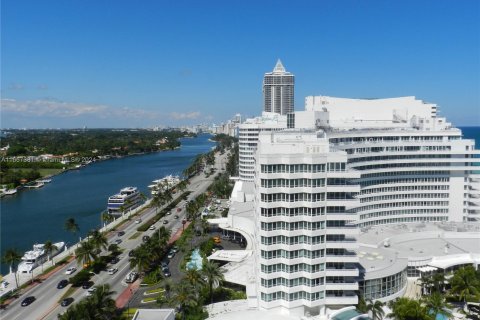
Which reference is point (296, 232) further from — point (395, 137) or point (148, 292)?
point (395, 137)

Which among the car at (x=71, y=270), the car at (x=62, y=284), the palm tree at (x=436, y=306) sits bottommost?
the car at (x=62, y=284)

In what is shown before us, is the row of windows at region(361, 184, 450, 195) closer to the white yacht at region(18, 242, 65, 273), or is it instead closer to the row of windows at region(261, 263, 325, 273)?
the row of windows at region(261, 263, 325, 273)

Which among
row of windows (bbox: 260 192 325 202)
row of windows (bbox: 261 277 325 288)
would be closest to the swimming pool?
row of windows (bbox: 261 277 325 288)

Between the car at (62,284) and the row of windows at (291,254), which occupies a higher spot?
the row of windows at (291,254)

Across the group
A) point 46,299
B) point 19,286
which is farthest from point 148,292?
point 19,286

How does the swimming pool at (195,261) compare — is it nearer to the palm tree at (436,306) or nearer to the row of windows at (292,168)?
the row of windows at (292,168)

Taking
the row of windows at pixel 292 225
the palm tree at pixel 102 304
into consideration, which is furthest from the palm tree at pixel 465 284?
the palm tree at pixel 102 304
